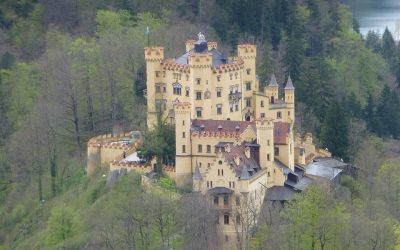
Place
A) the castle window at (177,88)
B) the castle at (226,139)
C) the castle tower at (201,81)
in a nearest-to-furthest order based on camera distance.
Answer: the castle at (226,139), the castle tower at (201,81), the castle window at (177,88)

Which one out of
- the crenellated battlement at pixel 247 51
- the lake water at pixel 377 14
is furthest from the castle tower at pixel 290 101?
the lake water at pixel 377 14

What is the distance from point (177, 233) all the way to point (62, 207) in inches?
440

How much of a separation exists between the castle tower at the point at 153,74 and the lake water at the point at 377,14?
2547 inches

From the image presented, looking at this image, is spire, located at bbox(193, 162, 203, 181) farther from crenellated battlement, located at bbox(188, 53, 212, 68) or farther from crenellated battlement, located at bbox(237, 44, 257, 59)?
crenellated battlement, located at bbox(237, 44, 257, 59)

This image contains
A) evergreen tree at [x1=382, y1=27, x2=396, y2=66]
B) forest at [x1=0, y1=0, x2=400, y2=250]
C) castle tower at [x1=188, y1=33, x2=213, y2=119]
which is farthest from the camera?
evergreen tree at [x1=382, y1=27, x2=396, y2=66]

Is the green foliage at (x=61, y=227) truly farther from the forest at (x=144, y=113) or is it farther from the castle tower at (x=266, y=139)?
the castle tower at (x=266, y=139)

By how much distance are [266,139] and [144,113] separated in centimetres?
1413

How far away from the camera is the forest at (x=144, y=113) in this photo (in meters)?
72.7

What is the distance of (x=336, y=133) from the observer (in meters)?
87.4

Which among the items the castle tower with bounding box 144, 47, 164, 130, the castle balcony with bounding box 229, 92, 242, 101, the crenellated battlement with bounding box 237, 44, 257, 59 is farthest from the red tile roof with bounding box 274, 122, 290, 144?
the castle tower with bounding box 144, 47, 164, 130

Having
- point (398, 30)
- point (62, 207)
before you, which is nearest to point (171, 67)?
point (62, 207)

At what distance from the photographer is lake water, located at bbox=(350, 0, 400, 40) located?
154500 mm

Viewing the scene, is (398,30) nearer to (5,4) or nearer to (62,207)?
(5,4)

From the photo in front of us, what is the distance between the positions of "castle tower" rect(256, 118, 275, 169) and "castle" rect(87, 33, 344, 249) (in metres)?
0.05
